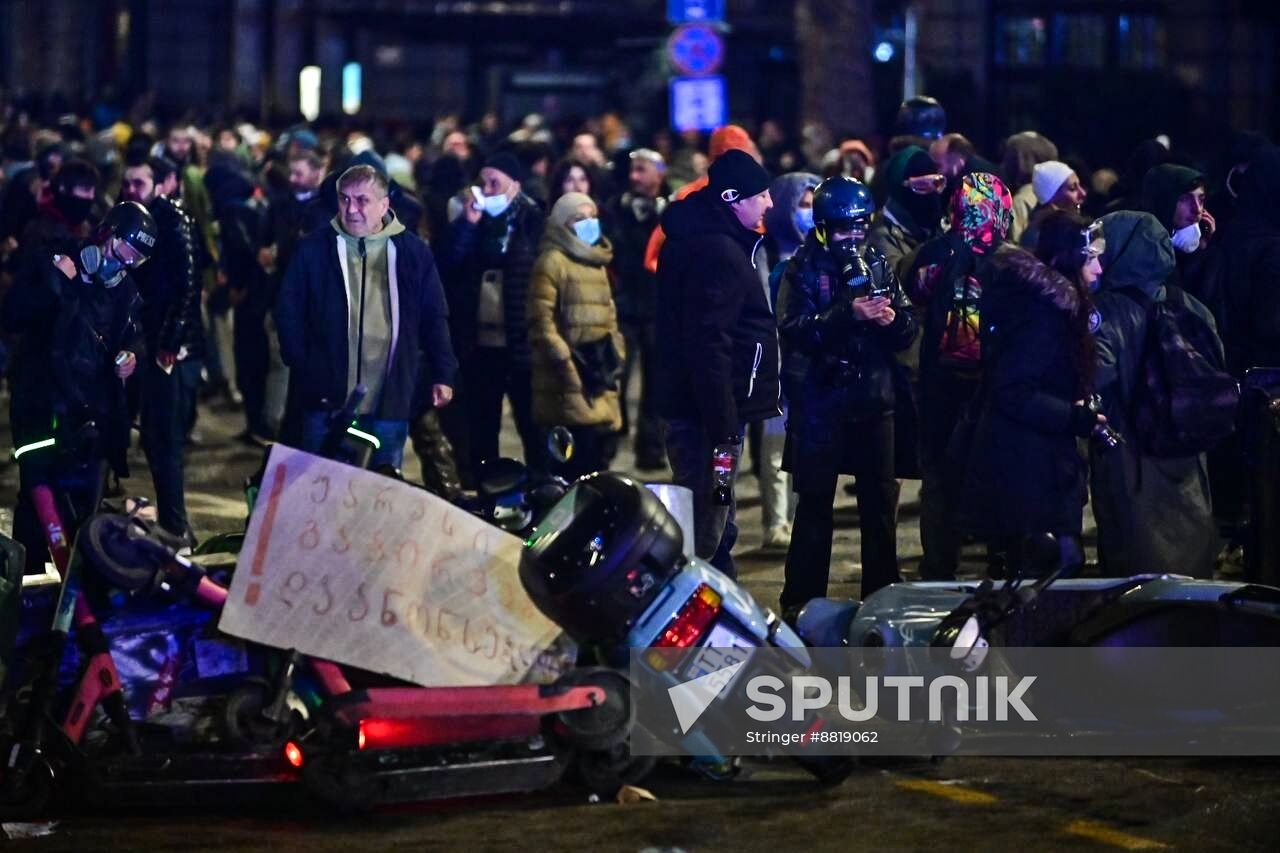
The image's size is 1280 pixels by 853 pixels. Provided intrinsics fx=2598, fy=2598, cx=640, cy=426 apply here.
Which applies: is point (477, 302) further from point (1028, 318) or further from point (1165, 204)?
point (1028, 318)

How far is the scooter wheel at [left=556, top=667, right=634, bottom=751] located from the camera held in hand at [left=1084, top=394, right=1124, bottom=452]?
90.3 inches

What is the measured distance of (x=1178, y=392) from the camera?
9.21 m

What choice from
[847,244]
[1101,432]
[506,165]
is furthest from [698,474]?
[506,165]

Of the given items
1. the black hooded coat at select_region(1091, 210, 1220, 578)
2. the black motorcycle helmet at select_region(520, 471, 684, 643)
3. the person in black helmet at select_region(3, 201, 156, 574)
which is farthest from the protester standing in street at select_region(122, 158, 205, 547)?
the black motorcycle helmet at select_region(520, 471, 684, 643)

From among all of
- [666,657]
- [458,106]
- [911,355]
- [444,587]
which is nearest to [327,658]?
[444,587]

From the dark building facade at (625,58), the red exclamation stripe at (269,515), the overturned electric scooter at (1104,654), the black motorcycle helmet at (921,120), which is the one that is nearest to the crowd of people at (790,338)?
the overturned electric scooter at (1104,654)

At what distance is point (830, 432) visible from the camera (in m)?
9.55

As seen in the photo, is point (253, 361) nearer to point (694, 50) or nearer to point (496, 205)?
point (496, 205)

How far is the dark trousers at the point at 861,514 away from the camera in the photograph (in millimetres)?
9609

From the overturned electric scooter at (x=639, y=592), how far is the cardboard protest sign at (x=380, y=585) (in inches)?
7.5

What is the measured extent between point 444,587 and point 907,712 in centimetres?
157

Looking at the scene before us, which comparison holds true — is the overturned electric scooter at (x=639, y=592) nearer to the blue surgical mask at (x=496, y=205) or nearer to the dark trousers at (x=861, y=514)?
the dark trousers at (x=861, y=514)

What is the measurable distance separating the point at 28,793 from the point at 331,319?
11.0 feet

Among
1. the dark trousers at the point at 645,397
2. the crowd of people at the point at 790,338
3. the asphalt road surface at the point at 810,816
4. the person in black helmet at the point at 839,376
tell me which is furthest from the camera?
the dark trousers at the point at 645,397
